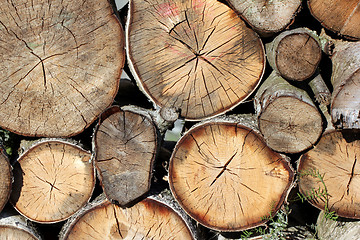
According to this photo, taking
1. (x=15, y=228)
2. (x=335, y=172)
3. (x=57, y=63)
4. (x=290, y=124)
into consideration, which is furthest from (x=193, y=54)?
(x=15, y=228)

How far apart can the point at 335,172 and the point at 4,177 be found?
7.46 feet

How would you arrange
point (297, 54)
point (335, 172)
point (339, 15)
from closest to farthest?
1. point (297, 54)
2. point (339, 15)
3. point (335, 172)

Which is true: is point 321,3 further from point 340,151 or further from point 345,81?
point 340,151

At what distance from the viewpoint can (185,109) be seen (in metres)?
2.55

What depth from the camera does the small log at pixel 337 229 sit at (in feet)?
8.71

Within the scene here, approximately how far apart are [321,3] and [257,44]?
47 cm

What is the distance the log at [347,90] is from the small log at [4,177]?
219 centimetres

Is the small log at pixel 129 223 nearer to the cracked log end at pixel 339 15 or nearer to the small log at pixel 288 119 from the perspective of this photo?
the small log at pixel 288 119

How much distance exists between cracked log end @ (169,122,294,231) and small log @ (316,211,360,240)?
0.54 meters

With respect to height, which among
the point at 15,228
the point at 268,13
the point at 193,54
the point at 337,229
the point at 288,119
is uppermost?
the point at 268,13

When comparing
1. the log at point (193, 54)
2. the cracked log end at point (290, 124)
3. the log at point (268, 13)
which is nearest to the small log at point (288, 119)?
the cracked log end at point (290, 124)

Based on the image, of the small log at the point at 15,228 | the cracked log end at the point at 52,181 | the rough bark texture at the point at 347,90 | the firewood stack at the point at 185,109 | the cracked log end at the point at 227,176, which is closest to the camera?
the rough bark texture at the point at 347,90

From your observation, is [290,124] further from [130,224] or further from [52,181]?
[52,181]

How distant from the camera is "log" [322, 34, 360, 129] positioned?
2232mm
